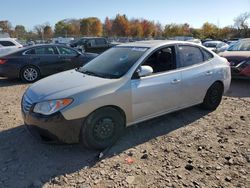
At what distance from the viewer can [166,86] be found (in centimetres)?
462

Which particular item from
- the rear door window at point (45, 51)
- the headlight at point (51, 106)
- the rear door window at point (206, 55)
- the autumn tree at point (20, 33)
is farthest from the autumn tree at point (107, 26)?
the headlight at point (51, 106)

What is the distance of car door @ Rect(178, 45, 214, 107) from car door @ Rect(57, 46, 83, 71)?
5.97 meters

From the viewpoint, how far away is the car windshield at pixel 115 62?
4375 mm

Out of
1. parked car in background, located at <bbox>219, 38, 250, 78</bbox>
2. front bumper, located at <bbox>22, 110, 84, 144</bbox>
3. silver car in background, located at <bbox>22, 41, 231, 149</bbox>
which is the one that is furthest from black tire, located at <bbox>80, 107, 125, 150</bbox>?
parked car in background, located at <bbox>219, 38, 250, 78</bbox>

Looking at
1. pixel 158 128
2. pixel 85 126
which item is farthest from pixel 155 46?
pixel 85 126

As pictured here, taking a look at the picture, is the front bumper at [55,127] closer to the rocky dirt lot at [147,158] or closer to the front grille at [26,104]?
the front grille at [26,104]

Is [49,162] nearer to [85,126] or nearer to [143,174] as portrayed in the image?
[85,126]

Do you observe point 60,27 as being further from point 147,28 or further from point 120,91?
point 120,91

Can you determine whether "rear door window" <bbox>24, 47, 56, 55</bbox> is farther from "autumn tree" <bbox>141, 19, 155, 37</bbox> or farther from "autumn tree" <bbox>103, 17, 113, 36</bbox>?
"autumn tree" <bbox>141, 19, 155, 37</bbox>

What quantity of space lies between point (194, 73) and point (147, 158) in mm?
2062

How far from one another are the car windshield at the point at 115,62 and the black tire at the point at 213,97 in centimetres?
186

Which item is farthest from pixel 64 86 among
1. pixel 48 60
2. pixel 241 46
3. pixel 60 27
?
pixel 60 27

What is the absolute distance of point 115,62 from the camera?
467 cm

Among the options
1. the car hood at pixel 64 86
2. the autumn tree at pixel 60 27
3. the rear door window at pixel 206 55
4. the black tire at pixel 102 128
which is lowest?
the black tire at pixel 102 128
